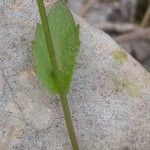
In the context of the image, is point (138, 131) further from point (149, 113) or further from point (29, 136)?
point (29, 136)

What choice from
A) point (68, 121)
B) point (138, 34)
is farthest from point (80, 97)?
point (138, 34)

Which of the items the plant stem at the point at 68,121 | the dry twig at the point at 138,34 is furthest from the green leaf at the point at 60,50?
the dry twig at the point at 138,34

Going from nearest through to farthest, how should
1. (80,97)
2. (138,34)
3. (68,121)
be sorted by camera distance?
1. (68,121)
2. (80,97)
3. (138,34)

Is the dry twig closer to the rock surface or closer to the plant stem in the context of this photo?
the rock surface

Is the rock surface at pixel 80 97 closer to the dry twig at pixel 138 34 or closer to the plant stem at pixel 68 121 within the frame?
the plant stem at pixel 68 121

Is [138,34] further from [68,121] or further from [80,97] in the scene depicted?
[68,121]

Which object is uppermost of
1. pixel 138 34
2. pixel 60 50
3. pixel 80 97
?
pixel 60 50
